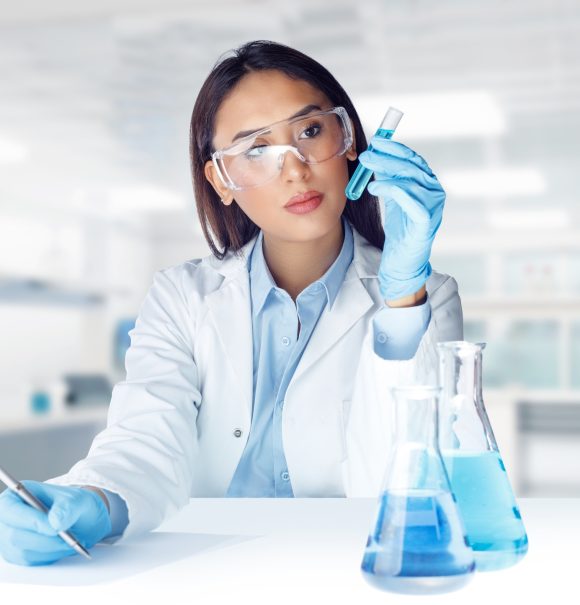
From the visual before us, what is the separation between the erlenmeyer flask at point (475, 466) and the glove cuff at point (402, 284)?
1.62 feet

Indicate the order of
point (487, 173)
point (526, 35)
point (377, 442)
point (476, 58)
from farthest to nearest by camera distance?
point (487, 173), point (476, 58), point (526, 35), point (377, 442)

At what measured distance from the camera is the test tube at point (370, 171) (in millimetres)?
1391

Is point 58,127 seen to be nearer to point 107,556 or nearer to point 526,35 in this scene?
point 526,35

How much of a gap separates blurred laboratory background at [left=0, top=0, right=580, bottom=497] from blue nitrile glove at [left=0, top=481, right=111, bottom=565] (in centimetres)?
356

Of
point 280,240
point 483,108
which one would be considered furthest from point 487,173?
point 280,240

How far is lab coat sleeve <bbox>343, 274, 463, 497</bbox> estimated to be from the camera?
4.88 ft

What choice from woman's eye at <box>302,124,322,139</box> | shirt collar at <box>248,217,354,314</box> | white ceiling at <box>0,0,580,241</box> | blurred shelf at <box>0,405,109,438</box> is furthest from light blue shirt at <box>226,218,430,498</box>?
white ceiling at <box>0,0,580,241</box>

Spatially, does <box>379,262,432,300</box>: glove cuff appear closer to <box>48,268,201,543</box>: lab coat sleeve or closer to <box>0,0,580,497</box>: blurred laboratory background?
<box>48,268,201,543</box>: lab coat sleeve

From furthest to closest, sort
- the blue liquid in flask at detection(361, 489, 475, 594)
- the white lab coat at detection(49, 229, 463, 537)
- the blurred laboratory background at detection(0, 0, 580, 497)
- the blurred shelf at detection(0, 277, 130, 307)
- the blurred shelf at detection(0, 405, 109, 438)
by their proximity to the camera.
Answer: the blurred laboratory background at detection(0, 0, 580, 497), the blurred shelf at detection(0, 277, 130, 307), the blurred shelf at detection(0, 405, 109, 438), the white lab coat at detection(49, 229, 463, 537), the blue liquid in flask at detection(361, 489, 475, 594)

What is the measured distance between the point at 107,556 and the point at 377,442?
29.4 inches

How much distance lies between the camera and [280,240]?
6.59ft

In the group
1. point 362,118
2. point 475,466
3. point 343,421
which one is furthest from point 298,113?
point 362,118

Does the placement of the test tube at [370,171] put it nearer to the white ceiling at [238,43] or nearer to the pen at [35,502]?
the pen at [35,502]

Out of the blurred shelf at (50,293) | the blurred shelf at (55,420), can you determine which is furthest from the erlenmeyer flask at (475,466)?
the blurred shelf at (50,293)
